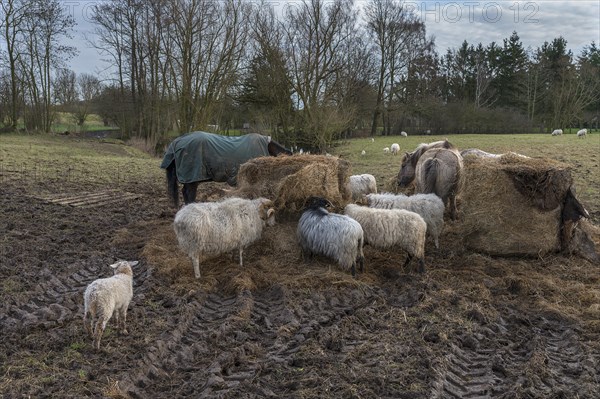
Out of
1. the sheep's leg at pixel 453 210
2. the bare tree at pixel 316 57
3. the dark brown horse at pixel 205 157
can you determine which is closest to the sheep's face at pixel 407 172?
the sheep's leg at pixel 453 210

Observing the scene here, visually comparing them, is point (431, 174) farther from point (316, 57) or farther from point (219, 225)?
point (316, 57)

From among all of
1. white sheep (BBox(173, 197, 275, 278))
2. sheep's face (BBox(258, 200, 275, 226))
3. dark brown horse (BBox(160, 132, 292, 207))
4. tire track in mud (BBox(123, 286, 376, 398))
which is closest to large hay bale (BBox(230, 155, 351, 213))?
sheep's face (BBox(258, 200, 275, 226))

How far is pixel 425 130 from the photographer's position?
48562 mm

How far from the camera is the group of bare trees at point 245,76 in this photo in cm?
2553

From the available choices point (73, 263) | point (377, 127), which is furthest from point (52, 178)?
point (377, 127)

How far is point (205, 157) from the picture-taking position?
9812 mm

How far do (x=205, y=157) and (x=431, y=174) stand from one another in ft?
15.1

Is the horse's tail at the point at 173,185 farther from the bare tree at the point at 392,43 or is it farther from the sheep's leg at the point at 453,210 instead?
the bare tree at the point at 392,43

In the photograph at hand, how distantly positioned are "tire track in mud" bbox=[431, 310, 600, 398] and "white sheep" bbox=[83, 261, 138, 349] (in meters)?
3.01

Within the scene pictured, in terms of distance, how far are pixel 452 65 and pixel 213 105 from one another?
3799 centimetres

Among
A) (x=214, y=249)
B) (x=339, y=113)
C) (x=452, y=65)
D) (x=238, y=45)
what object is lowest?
(x=214, y=249)

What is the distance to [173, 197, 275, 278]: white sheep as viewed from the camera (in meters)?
6.44

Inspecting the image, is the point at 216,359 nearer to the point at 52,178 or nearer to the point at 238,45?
the point at 52,178

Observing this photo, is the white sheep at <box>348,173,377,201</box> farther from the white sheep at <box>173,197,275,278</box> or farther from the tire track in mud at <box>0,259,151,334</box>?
the tire track in mud at <box>0,259,151,334</box>
